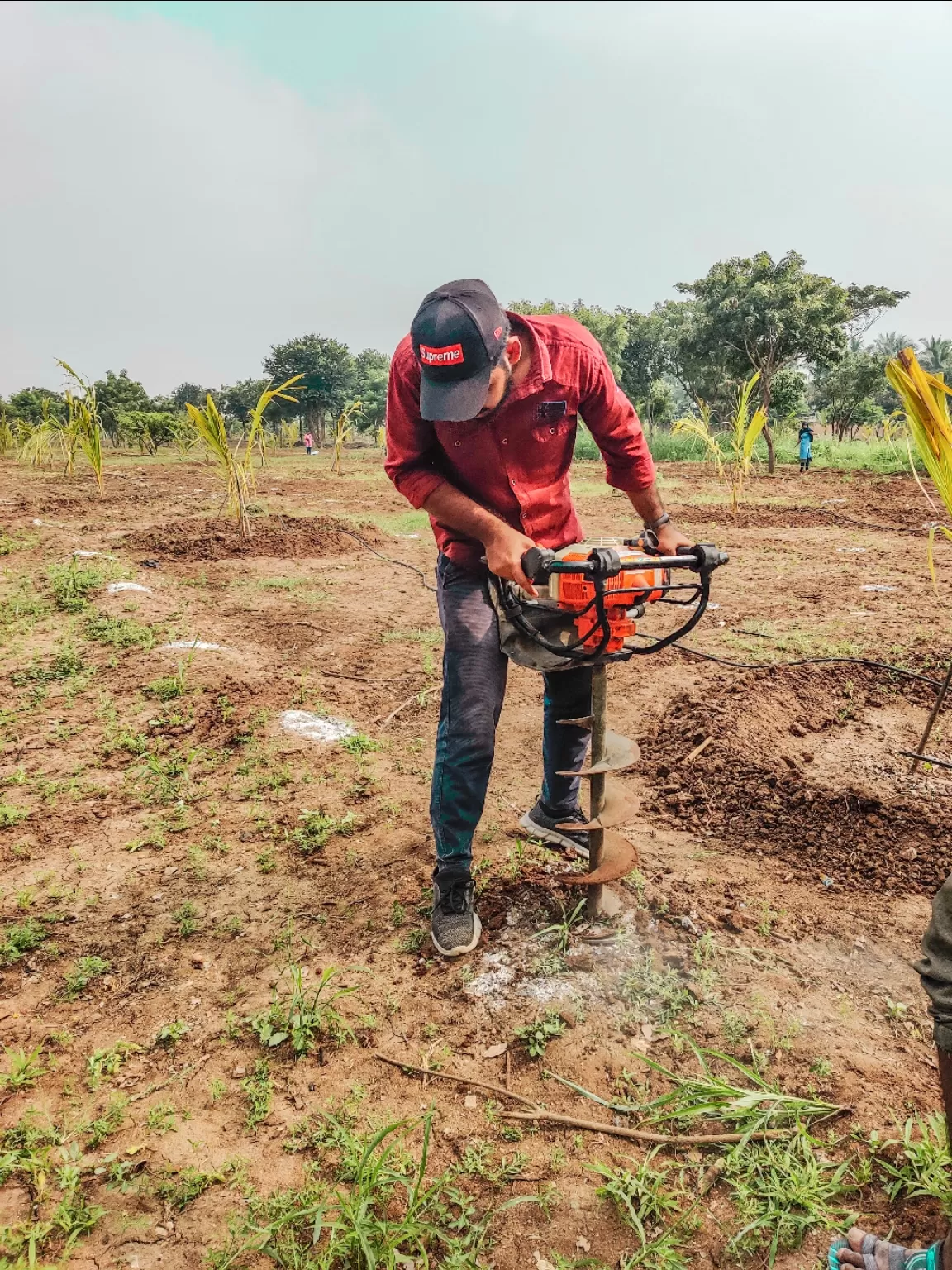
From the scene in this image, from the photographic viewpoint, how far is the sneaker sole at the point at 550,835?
251cm

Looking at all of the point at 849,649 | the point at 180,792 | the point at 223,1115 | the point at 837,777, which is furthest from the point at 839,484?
the point at 223,1115

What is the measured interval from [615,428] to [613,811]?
115 centimetres

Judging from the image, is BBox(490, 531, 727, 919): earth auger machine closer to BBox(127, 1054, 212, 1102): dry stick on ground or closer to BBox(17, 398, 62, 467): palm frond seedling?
BBox(127, 1054, 212, 1102): dry stick on ground

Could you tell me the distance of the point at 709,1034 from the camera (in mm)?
1774

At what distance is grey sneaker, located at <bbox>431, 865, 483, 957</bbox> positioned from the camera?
2078 millimetres

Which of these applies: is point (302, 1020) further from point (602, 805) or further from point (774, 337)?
point (774, 337)

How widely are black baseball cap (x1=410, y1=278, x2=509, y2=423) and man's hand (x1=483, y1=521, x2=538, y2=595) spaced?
0.30 meters

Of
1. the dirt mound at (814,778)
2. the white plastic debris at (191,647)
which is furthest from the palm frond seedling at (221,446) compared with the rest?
the dirt mound at (814,778)

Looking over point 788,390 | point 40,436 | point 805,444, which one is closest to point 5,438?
point 40,436

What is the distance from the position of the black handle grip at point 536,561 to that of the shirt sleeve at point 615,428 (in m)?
0.59

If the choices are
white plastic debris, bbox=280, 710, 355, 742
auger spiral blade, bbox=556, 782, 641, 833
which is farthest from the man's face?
white plastic debris, bbox=280, 710, 355, 742

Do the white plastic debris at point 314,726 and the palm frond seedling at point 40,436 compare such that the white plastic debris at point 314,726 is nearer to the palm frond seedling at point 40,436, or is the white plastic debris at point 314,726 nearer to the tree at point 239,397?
the palm frond seedling at point 40,436

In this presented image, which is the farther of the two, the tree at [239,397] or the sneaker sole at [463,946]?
the tree at [239,397]

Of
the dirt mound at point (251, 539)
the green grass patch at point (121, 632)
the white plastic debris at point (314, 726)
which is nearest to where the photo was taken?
the white plastic debris at point (314, 726)
